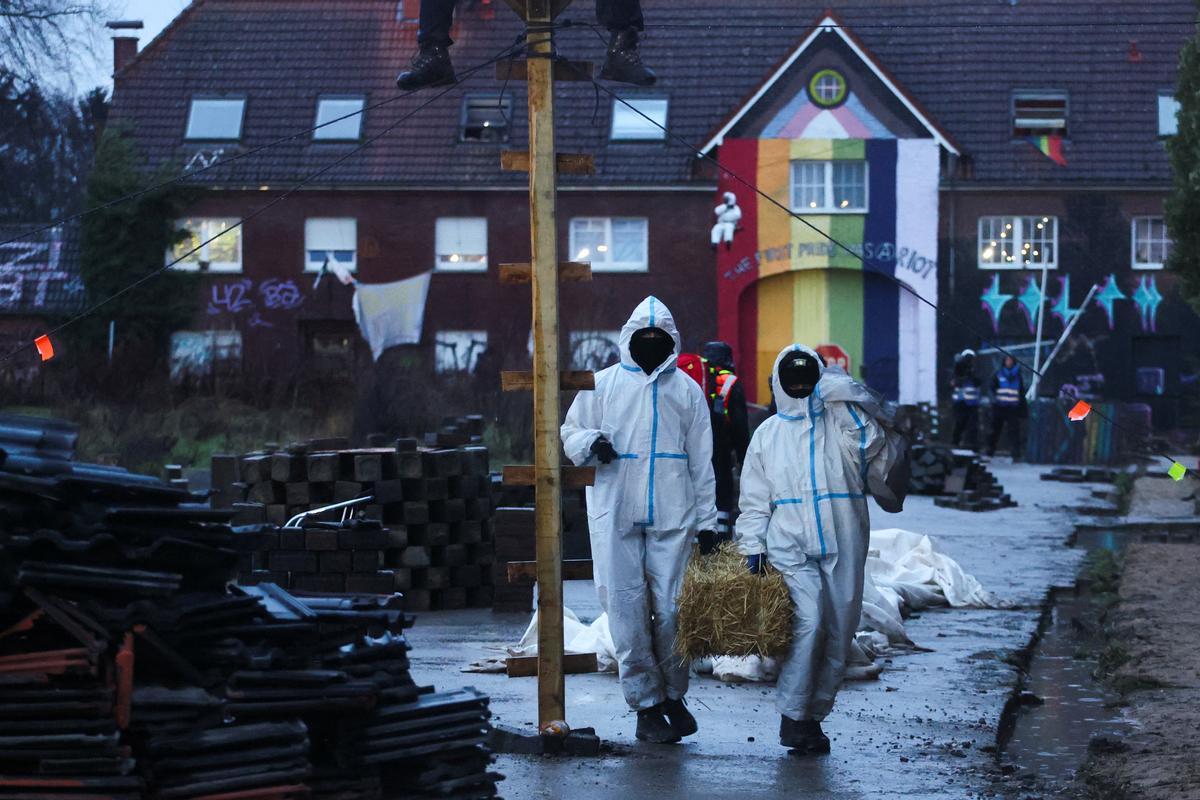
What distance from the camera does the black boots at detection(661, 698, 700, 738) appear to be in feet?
27.5

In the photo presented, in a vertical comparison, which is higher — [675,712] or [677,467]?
[677,467]

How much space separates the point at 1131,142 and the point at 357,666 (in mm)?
37104

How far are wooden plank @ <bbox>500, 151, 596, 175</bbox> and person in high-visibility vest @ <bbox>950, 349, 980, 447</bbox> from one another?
24040 mm

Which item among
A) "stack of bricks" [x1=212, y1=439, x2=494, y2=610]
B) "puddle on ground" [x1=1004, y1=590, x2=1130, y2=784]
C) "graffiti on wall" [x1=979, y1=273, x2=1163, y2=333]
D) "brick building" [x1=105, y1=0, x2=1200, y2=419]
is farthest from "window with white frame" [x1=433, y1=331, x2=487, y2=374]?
"puddle on ground" [x1=1004, y1=590, x2=1130, y2=784]

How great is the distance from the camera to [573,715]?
9.09 m

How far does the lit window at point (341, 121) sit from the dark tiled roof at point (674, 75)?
25 centimetres

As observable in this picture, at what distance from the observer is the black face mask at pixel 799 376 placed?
8.43 m

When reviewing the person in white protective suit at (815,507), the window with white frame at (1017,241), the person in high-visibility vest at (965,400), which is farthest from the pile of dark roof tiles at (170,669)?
the window with white frame at (1017,241)

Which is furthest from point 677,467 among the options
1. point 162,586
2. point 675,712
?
point 162,586

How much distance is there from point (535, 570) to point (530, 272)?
1412 millimetres

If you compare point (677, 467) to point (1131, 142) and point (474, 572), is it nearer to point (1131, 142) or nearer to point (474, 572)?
point (474, 572)

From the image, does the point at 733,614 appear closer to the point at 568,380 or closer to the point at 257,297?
the point at 568,380

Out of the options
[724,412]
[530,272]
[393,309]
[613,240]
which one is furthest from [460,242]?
[530,272]

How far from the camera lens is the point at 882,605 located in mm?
11883
